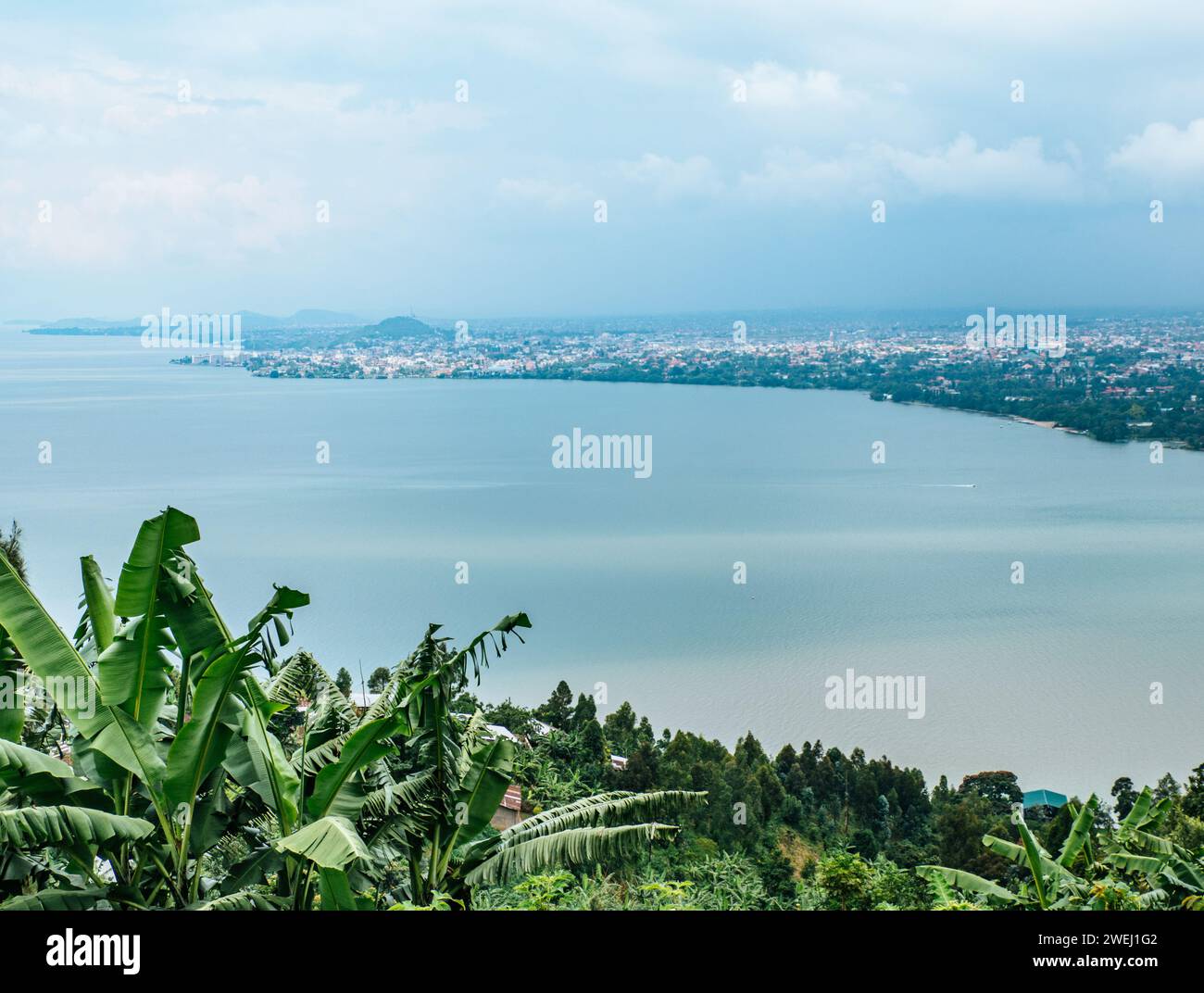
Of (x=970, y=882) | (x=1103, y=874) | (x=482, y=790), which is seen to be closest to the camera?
(x=482, y=790)

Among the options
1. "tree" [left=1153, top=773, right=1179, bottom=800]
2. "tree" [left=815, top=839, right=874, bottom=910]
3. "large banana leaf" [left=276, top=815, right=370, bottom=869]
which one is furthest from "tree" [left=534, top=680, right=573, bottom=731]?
"large banana leaf" [left=276, top=815, right=370, bottom=869]

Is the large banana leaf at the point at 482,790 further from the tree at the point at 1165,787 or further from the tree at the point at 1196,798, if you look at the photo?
the tree at the point at 1165,787

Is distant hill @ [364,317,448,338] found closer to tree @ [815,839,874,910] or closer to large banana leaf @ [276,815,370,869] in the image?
tree @ [815,839,874,910]

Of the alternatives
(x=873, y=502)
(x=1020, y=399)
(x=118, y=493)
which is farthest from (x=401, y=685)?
(x=1020, y=399)

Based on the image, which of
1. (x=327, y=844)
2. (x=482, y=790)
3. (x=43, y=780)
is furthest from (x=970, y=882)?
(x=43, y=780)

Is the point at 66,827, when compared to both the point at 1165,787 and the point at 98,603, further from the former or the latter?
the point at 1165,787

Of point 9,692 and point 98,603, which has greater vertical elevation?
point 98,603

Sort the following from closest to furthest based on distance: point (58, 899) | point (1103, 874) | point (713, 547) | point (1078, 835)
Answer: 1. point (58, 899)
2. point (1078, 835)
3. point (1103, 874)
4. point (713, 547)
